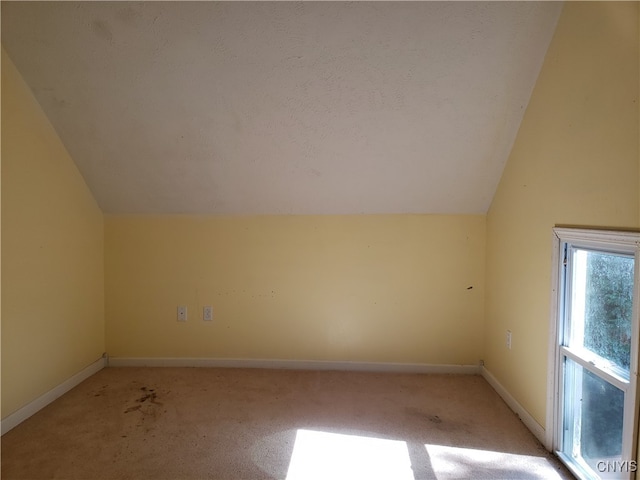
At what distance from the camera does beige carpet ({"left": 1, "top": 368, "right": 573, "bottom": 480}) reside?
1692mm

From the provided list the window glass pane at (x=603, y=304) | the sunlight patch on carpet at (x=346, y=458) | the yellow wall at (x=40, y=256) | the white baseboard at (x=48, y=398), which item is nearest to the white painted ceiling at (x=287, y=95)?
the yellow wall at (x=40, y=256)

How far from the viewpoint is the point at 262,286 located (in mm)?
2844

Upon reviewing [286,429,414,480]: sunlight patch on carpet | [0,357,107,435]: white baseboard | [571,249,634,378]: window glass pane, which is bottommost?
[286,429,414,480]: sunlight patch on carpet

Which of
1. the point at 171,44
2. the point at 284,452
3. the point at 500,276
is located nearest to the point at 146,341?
the point at 284,452

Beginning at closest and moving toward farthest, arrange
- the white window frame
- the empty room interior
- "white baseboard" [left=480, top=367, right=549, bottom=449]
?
1. the white window frame
2. the empty room interior
3. "white baseboard" [left=480, top=367, right=549, bottom=449]

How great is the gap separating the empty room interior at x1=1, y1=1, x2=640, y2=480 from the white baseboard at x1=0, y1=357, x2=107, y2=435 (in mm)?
20

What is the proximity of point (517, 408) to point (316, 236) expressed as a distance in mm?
1706

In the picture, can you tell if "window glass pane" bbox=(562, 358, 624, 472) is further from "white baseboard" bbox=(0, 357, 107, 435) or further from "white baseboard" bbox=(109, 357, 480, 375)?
"white baseboard" bbox=(0, 357, 107, 435)

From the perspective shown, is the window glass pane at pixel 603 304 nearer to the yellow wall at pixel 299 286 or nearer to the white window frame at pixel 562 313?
the white window frame at pixel 562 313

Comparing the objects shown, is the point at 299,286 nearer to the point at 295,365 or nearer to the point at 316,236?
the point at 316,236

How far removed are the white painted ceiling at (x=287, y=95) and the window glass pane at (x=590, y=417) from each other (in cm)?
133

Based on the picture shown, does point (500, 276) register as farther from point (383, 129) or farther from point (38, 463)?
point (38, 463)

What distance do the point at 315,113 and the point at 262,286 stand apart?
4.58 feet

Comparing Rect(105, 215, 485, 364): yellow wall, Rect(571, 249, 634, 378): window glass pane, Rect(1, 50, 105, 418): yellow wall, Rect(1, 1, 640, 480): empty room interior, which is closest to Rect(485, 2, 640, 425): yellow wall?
Rect(1, 1, 640, 480): empty room interior
